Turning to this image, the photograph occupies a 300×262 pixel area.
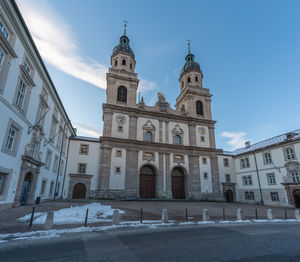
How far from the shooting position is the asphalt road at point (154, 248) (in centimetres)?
496

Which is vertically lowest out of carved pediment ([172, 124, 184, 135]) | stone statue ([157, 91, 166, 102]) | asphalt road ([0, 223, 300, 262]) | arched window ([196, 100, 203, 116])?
asphalt road ([0, 223, 300, 262])

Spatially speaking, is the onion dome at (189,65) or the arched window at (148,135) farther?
the onion dome at (189,65)

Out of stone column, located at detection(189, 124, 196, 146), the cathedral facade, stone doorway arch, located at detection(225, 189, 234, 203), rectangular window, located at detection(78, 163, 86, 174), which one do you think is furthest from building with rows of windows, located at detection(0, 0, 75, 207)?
stone doorway arch, located at detection(225, 189, 234, 203)

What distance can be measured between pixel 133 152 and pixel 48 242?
23.0m

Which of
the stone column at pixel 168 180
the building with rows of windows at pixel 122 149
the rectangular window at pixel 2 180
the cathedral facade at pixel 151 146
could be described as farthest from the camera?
the stone column at pixel 168 180

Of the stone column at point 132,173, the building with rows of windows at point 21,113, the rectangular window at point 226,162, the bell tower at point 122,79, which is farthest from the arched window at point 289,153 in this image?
the building with rows of windows at point 21,113

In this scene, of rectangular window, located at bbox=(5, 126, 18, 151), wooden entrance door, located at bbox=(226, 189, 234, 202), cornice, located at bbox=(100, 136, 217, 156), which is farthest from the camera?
wooden entrance door, located at bbox=(226, 189, 234, 202)

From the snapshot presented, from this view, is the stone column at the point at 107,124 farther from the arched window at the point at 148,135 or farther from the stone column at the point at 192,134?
the stone column at the point at 192,134

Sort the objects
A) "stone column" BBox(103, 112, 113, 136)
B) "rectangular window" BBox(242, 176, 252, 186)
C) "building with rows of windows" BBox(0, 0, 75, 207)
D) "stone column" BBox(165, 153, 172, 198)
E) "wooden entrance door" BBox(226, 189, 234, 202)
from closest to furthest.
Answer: "building with rows of windows" BBox(0, 0, 75, 207) < "stone column" BBox(165, 153, 172, 198) < "stone column" BBox(103, 112, 113, 136) < "rectangular window" BBox(242, 176, 252, 186) < "wooden entrance door" BBox(226, 189, 234, 202)

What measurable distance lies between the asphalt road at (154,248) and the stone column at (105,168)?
19.4m

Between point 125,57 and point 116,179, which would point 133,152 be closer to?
→ point 116,179

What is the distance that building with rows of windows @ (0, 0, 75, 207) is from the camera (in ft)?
38.3

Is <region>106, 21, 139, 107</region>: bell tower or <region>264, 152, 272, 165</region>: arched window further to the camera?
<region>106, 21, 139, 107</region>: bell tower

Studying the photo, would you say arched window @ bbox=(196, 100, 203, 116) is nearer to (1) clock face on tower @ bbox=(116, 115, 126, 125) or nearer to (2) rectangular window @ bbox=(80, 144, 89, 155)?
(1) clock face on tower @ bbox=(116, 115, 126, 125)
